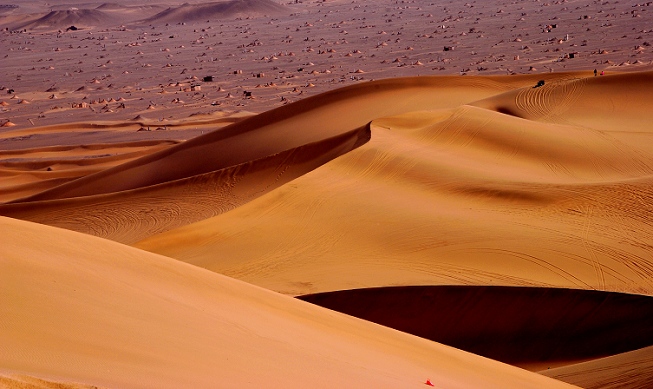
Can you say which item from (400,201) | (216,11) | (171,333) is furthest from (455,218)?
(216,11)

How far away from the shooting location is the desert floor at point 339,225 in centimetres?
566

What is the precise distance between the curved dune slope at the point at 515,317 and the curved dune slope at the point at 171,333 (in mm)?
2474

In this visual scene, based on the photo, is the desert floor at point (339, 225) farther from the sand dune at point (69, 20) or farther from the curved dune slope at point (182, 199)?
the sand dune at point (69, 20)

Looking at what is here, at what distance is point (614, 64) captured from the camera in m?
33.2

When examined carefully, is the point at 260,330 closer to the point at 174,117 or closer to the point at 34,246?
the point at 34,246

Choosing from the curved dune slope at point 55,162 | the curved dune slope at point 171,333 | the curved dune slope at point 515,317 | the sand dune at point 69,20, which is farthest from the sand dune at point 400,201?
Result: the sand dune at point 69,20

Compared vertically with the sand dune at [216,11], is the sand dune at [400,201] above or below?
below

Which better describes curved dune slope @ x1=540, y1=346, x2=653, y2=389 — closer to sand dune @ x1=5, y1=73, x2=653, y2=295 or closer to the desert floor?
the desert floor

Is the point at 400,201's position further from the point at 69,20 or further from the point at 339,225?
the point at 69,20

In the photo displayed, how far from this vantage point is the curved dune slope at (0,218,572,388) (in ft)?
15.4

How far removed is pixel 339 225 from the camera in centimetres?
1374

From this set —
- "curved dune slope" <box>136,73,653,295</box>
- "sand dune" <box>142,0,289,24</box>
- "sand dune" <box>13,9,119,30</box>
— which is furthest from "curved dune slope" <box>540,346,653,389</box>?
"sand dune" <box>13,9,119,30</box>

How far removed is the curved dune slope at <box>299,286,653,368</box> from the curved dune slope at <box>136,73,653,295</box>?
30cm

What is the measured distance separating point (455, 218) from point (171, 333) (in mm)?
8480
